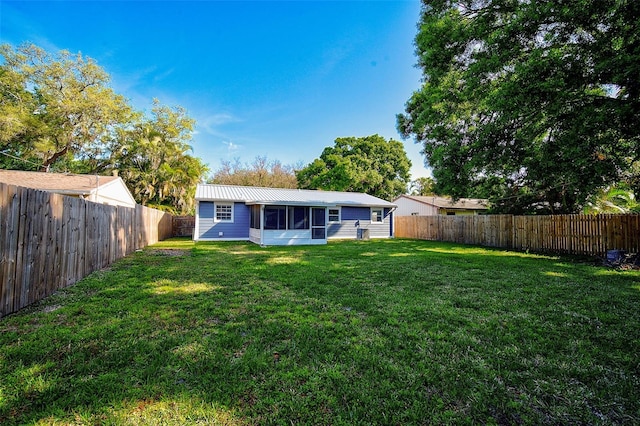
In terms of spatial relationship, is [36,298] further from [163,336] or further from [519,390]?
[519,390]

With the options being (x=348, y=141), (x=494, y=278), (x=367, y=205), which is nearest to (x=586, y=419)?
(x=494, y=278)

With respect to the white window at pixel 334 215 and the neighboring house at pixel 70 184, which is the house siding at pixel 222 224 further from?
the white window at pixel 334 215

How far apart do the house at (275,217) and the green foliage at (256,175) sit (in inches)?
455

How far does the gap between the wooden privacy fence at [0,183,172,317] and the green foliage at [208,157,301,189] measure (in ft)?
73.8

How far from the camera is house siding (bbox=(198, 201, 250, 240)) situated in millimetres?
15227

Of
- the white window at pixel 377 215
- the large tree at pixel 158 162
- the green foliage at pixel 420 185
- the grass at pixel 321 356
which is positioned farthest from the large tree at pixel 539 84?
the green foliage at pixel 420 185

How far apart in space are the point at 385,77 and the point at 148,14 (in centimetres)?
1035

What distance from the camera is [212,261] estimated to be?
27.5ft

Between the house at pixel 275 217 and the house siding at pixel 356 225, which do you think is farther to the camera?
the house siding at pixel 356 225

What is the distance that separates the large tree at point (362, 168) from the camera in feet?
95.6

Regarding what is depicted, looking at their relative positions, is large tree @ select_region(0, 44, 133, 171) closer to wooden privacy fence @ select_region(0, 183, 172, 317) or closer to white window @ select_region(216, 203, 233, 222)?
white window @ select_region(216, 203, 233, 222)

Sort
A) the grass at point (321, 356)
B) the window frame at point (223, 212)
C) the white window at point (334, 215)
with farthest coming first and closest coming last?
the white window at point (334, 215), the window frame at point (223, 212), the grass at point (321, 356)

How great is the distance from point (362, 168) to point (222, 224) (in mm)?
18329

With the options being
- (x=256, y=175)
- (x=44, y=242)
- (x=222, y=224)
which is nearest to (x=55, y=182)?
(x=222, y=224)
